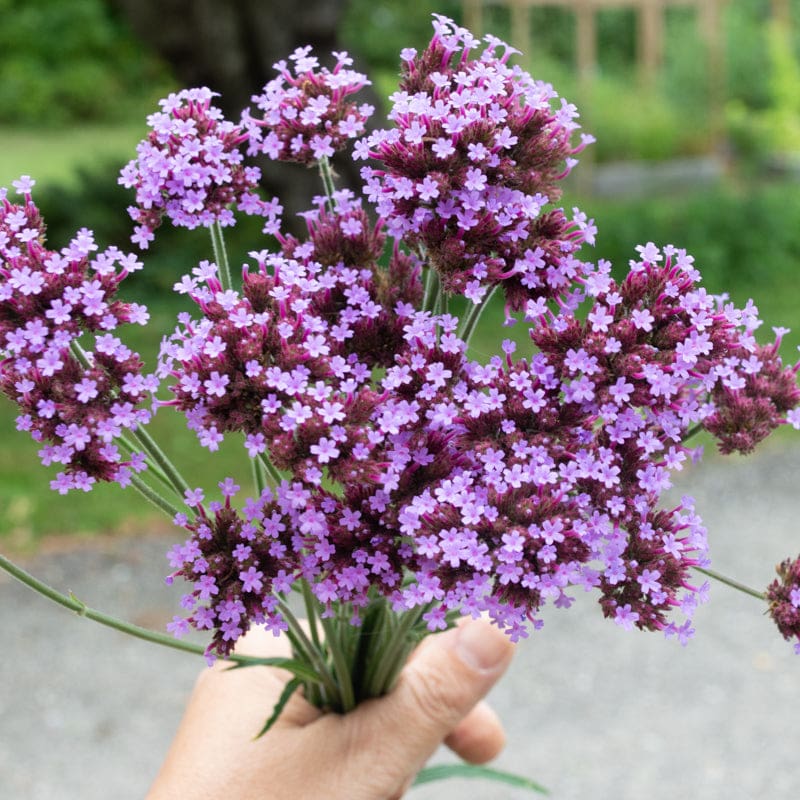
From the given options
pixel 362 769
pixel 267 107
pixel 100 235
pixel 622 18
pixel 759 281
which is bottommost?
pixel 362 769

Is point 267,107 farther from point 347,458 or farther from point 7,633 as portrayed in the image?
point 7,633

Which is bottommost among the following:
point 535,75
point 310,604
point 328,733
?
point 328,733

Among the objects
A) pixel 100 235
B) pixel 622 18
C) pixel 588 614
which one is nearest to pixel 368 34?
pixel 622 18

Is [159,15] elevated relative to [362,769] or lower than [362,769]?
elevated

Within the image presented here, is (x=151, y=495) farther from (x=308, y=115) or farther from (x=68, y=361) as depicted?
(x=308, y=115)

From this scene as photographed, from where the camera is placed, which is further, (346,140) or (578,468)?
(346,140)

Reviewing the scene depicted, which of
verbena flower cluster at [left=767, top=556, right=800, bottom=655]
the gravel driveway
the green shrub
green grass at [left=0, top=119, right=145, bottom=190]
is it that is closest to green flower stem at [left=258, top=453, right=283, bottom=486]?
verbena flower cluster at [left=767, top=556, right=800, bottom=655]

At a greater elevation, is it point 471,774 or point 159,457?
point 159,457

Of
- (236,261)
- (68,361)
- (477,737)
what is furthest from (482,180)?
(236,261)
